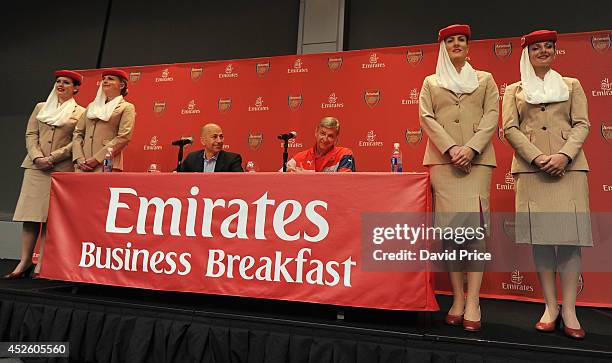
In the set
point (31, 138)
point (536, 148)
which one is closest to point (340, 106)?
point (536, 148)

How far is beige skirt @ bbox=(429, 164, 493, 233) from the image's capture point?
71.2 inches

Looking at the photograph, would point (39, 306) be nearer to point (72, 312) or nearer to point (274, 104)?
point (72, 312)

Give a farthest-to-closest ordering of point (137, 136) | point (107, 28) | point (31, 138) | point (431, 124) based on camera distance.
→ point (107, 28)
point (137, 136)
point (31, 138)
point (431, 124)

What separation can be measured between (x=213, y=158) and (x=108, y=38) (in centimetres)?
301

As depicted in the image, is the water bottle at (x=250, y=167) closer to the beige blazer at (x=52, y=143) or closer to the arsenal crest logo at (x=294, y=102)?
the arsenal crest logo at (x=294, y=102)

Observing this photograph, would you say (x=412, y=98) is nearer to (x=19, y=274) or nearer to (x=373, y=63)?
(x=373, y=63)

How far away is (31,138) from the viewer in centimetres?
282

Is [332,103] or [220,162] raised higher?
[332,103]

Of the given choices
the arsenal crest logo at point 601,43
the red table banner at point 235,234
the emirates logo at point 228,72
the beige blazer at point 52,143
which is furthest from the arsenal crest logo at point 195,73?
the arsenal crest logo at point 601,43

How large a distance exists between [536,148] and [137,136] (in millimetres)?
3721

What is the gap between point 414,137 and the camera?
10.4 ft

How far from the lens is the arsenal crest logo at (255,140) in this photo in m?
3.61

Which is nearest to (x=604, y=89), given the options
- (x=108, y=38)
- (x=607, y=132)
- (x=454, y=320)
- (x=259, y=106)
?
(x=607, y=132)

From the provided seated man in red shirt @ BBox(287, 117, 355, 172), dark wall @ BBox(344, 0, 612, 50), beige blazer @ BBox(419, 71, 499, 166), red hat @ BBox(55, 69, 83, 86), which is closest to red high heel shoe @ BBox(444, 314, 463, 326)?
beige blazer @ BBox(419, 71, 499, 166)
